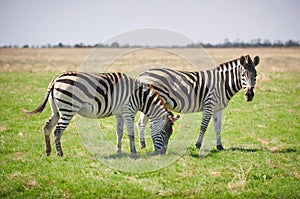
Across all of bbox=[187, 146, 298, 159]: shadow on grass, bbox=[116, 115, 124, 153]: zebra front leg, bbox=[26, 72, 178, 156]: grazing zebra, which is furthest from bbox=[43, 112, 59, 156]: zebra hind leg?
bbox=[187, 146, 298, 159]: shadow on grass

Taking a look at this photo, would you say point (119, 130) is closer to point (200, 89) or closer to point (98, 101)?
point (98, 101)

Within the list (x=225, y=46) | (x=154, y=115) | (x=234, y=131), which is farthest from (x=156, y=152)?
(x=225, y=46)

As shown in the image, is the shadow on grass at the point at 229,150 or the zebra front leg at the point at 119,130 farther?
the zebra front leg at the point at 119,130

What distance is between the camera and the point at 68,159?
8.26m

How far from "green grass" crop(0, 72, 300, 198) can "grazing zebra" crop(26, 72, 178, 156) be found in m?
0.79

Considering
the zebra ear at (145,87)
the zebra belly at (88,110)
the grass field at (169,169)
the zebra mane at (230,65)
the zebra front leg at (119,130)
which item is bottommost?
the grass field at (169,169)

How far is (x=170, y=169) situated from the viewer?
766 centimetres

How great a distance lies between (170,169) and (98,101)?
2.49 meters

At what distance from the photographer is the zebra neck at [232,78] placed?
952cm

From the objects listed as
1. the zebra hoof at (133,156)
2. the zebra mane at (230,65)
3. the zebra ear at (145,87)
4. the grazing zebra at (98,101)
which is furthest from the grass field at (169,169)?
the zebra mane at (230,65)

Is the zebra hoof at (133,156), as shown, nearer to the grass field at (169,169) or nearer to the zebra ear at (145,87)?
the grass field at (169,169)

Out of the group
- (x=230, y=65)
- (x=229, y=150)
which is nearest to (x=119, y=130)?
(x=229, y=150)

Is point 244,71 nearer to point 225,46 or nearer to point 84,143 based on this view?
point 84,143

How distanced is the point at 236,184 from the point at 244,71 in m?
3.60
